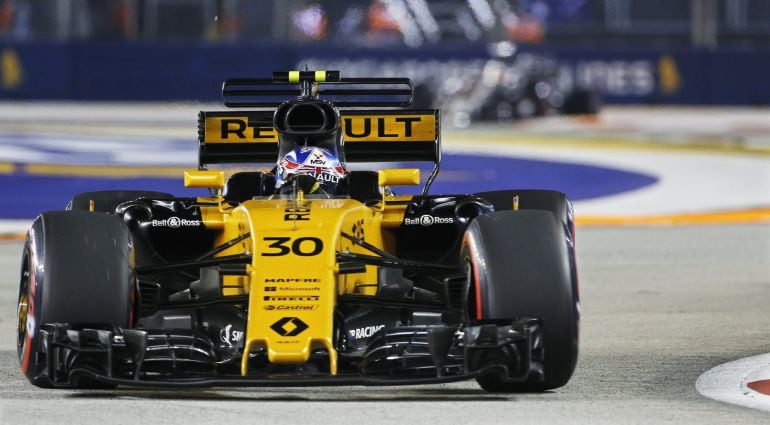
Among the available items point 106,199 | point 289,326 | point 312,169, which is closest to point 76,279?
point 289,326

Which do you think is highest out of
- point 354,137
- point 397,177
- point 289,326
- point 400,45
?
point 400,45

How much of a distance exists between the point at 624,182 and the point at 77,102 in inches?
658

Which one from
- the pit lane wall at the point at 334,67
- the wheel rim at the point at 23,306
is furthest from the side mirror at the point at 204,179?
the pit lane wall at the point at 334,67

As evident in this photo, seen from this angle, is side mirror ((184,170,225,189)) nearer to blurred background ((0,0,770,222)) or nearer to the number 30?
the number 30

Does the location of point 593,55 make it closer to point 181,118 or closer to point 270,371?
point 181,118

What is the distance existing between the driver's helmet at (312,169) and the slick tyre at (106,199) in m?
0.86

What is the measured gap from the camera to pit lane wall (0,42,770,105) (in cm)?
3303

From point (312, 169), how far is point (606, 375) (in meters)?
1.74

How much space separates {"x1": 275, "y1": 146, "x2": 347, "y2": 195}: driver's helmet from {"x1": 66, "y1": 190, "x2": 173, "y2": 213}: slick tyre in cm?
86

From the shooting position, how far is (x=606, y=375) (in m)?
7.82

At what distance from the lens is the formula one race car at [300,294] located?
6922 millimetres

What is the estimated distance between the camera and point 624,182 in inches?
798

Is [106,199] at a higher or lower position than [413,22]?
lower

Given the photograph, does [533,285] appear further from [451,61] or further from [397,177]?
[451,61]
